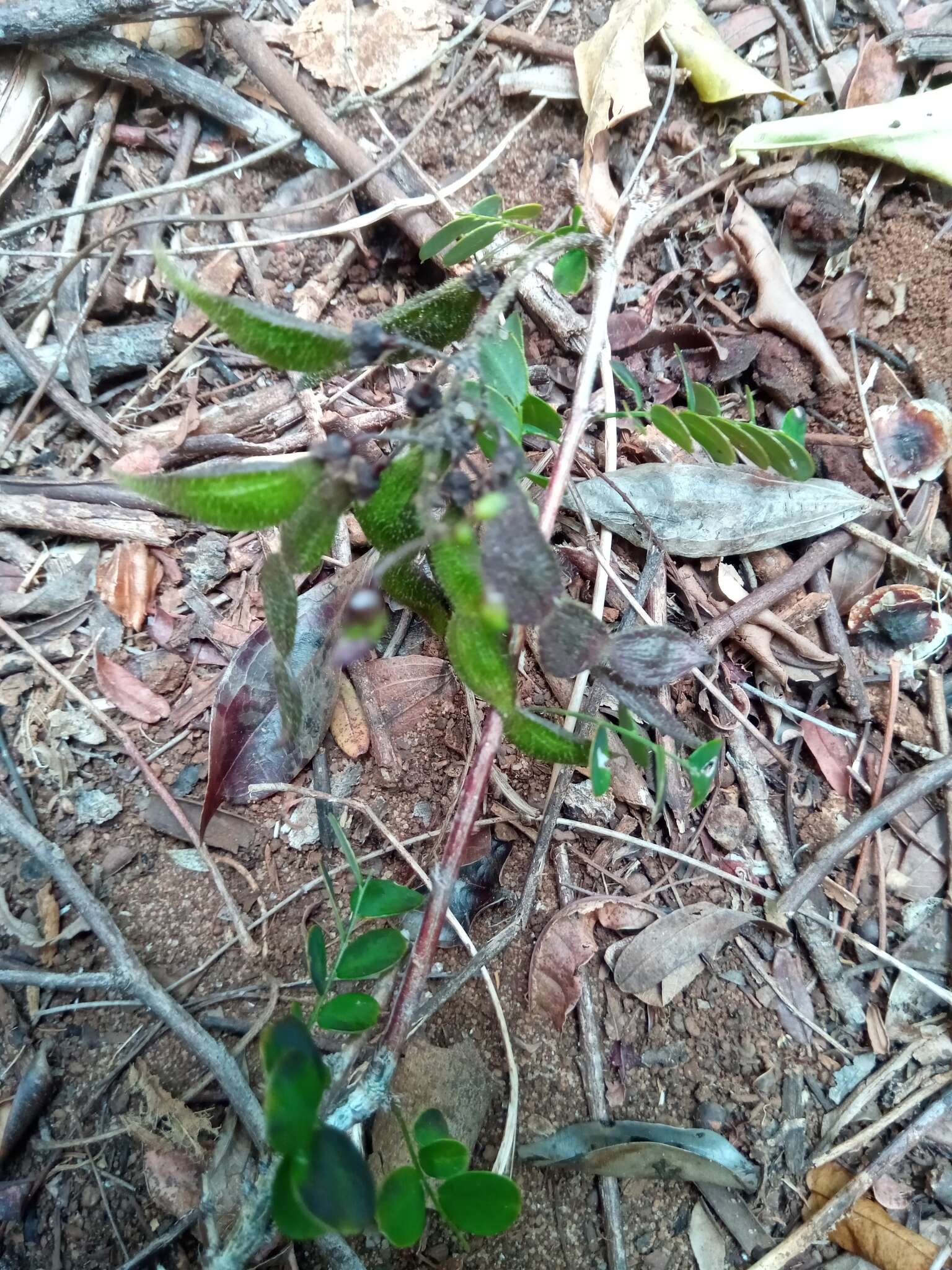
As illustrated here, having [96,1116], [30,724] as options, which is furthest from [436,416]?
[96,1116]

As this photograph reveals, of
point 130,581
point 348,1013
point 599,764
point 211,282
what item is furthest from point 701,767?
point 211,282

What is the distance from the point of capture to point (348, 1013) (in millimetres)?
1153

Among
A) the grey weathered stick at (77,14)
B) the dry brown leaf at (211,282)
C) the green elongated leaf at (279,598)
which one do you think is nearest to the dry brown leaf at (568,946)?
the green elongated leaf at (279,598)

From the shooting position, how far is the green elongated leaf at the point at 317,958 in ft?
3.84

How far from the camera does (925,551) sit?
1.93m

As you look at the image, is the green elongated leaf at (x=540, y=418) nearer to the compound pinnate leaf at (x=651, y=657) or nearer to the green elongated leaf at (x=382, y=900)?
the compound pinnate leaf at (x=651, y=657)

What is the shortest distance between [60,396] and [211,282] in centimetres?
50

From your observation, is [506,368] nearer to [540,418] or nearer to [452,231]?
[540,418]

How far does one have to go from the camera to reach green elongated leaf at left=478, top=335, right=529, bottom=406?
1.33 metres

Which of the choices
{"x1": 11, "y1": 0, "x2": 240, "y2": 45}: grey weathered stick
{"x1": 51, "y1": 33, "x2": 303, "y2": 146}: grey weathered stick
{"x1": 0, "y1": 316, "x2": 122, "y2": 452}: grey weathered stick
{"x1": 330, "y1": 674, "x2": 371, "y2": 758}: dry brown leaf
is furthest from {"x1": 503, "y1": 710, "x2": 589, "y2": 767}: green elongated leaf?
{"x1": 11, "y1": 0, "x2": 240, "y2": 45}: grey weathered stick

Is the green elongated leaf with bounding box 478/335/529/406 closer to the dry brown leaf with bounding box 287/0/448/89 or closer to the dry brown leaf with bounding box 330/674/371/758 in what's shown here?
the dry brown leaf with bounding box 330/674/371/758

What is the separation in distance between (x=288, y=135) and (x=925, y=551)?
204cm

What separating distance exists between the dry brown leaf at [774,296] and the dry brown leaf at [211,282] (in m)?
1.36

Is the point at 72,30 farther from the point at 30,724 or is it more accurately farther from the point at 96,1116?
the point at 96,1116
